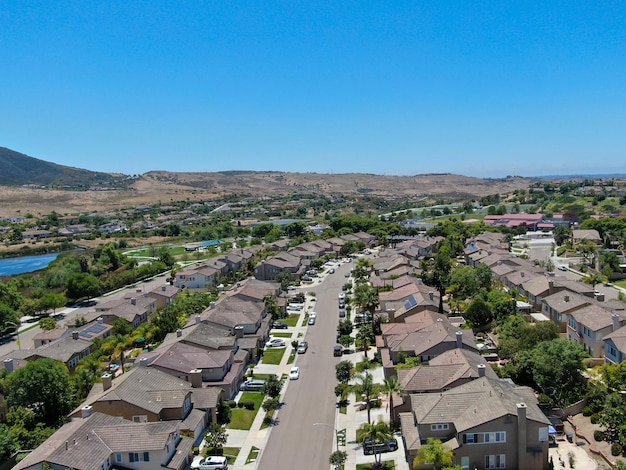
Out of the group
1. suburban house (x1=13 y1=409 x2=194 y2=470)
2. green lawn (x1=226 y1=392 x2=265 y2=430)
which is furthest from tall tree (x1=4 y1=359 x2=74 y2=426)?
green lawn (x1=226 y1=392 x2=265 y2=430)

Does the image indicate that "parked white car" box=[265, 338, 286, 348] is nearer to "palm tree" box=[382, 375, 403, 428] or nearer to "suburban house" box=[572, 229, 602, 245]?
"palm tree" box=[382, 375, 403, 428]

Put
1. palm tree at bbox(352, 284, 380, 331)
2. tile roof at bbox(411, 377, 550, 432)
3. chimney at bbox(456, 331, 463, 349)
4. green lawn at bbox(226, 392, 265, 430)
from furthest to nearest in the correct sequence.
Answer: palm tree at bbox(352, 284, 380, 331), chimney at bbox(456, 331, 463, 349), green lawn at bbox(226, 392, 265, 430), tile roof at bbox(411, 377, 550, 432)

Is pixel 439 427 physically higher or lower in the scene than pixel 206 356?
higher

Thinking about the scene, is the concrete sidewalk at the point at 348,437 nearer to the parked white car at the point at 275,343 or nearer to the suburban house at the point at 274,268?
the parked white car at the point at 275,343

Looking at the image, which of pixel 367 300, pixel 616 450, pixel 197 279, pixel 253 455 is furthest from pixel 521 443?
pixel 197 279

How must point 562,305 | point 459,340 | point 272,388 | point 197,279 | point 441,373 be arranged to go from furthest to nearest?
point 197,279 → point 562,305 → point 459,340 → point 272,388 → point 441,373

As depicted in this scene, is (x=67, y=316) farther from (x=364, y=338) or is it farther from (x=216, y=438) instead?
(x=216, y=438)

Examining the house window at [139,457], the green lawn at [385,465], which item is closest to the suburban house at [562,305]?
the green lawn at [385,465]
